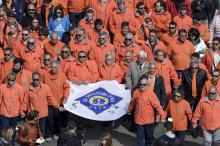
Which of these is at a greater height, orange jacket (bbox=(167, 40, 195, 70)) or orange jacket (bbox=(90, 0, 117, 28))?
orange jacket (bbox=(90, 0, 117, 28))

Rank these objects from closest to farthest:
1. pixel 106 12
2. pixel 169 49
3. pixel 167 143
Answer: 1. pixel 167 143
2. pixel 169 49
3. pixel 106 12

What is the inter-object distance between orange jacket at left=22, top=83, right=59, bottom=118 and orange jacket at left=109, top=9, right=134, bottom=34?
3.65 m

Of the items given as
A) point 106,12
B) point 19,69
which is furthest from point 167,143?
point 106,12

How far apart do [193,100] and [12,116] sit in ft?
13.0

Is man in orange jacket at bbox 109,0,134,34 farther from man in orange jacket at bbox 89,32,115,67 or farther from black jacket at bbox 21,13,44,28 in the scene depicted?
black jacket at bbox 21,13,44,28

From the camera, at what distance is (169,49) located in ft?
52.1

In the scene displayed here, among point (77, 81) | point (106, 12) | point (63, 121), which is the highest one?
point (106, 12)

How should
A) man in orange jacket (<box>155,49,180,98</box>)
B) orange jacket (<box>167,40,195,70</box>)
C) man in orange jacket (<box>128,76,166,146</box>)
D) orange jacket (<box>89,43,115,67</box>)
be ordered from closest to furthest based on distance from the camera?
man in orange jacket (<box>128,76,166,146</box>), man in orange jacket (<box>155,49,180,98</box>), orange jacket (<box>89,43,115,67</box>), orange jacket (<box>167,40,195,70</box>)

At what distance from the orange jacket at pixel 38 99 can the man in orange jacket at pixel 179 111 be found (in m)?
2.53

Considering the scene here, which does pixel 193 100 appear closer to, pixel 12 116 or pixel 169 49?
pixel 169 49

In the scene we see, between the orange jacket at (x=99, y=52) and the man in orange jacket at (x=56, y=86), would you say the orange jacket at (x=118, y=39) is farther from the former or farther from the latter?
the man in orange jacket at (x=56, y=86)

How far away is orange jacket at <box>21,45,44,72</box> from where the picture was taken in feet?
49.3

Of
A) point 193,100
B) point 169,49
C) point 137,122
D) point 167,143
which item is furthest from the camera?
point 169,49

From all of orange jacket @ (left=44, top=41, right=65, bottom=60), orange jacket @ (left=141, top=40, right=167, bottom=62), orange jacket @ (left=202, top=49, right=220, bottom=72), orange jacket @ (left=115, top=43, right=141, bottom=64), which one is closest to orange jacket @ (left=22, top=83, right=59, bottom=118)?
orange jacket @ (left=44, top=41, right=65, bottom=60)
